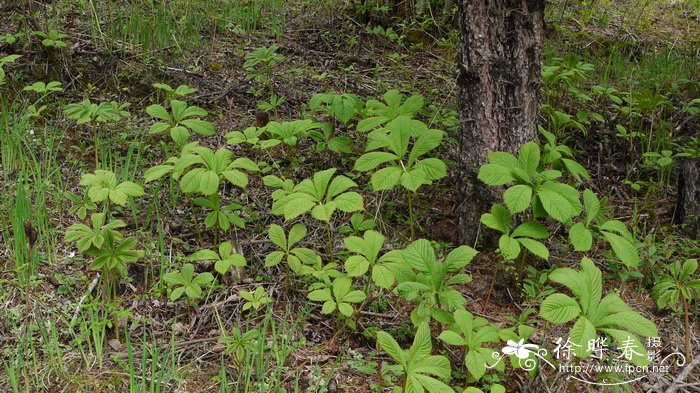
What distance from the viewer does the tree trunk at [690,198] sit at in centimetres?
302

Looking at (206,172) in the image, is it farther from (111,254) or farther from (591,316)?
(591,316)

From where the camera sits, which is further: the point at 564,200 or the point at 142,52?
the point at 142,52

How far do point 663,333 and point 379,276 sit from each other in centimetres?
134

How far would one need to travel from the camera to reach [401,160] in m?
2.53

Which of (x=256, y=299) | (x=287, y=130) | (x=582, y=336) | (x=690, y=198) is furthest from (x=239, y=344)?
(x=690, y=198)

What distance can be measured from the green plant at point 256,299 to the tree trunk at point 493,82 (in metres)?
1.09

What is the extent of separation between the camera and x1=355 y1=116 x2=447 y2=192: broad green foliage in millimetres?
2436

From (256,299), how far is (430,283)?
736 millimetres

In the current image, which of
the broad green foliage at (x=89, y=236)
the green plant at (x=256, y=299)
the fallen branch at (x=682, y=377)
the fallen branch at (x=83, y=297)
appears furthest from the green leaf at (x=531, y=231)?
the fallen branch at (x=83, y=297)

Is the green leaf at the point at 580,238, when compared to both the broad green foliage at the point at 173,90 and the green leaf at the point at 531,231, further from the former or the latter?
the broad green foliage at the point at 173,90

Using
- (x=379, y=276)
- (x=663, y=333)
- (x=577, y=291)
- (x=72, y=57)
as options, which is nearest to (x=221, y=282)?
(x=379, y=276)

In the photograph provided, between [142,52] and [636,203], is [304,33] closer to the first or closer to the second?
[142,52]

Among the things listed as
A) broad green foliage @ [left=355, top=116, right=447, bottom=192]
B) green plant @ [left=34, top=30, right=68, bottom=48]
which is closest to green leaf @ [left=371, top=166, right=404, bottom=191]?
broad green foliage @ [left=355, top=116, right=447, bottom=192]

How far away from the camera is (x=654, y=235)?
2.94 metres
